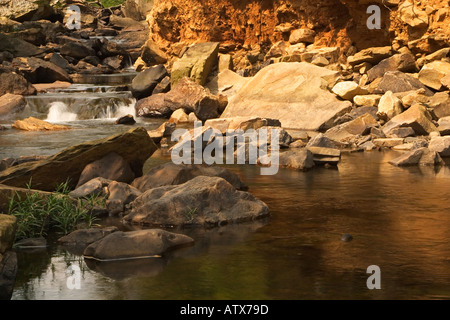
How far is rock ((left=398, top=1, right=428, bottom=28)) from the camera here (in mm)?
20422

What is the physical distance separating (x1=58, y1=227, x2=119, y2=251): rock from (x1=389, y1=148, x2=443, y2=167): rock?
21.8 feet

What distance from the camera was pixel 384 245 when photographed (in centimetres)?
765

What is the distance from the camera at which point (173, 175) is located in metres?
10.5

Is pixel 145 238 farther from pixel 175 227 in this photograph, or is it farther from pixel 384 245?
pixel 384 245

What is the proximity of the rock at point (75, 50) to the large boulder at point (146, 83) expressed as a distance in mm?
10405

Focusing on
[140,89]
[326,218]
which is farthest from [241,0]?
[326,218]

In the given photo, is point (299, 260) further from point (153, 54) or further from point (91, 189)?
point (153, 54)

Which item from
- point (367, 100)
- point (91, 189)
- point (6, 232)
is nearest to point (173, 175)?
point (91, 189)

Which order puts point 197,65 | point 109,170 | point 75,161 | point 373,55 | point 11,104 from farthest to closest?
point 197,65, point 11,104, point 373,55, point 109,170, point 75,161

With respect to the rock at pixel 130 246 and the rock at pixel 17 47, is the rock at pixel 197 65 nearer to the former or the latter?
the rock at pixel 17 47

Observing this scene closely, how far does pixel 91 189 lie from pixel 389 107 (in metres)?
9.64

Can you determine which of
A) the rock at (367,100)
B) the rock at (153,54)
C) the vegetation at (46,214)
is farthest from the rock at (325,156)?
the rock at (153,54)

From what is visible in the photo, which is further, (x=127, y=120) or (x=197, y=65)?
(x=197, y=65)

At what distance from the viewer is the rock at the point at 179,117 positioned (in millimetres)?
20578
